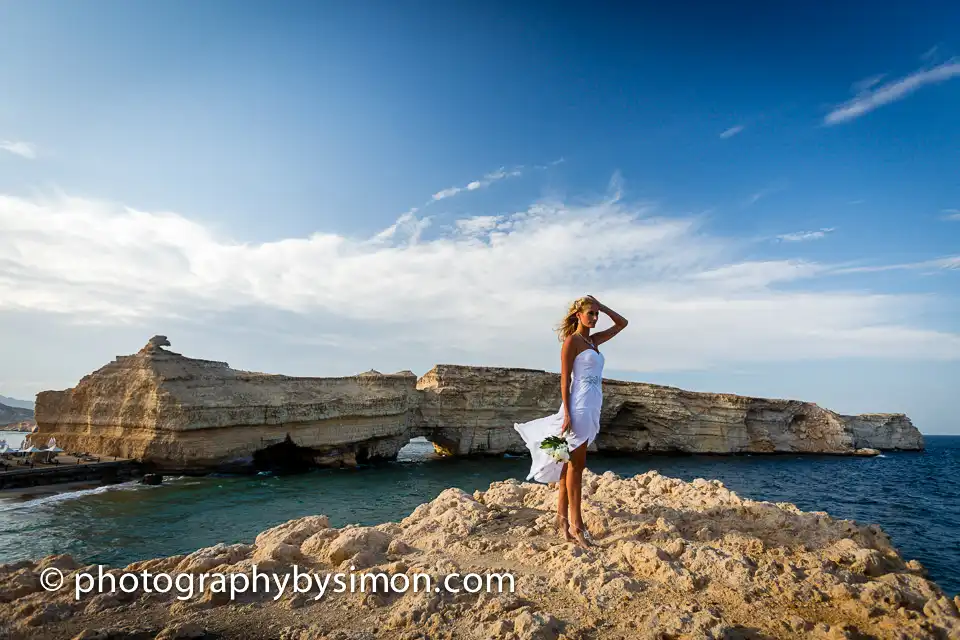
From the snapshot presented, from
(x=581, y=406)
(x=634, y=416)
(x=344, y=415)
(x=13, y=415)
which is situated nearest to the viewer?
(x=581, y=406)

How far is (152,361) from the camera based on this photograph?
912 inches

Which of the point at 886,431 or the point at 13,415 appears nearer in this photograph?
the point at 886,431

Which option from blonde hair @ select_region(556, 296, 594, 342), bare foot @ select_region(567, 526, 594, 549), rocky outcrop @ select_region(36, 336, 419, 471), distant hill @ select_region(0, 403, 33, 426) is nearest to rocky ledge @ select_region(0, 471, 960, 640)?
bare foot @ select_region(567, 526, 594, 549)

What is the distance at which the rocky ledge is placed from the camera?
308 centimetres

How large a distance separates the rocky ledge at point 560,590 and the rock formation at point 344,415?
20195 millimetres

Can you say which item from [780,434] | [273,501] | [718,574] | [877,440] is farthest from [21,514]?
[877,440]

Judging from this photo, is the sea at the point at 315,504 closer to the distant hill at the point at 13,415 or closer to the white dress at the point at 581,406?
the white dress at the point at 581,406

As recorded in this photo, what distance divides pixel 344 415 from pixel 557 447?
77.1 feet

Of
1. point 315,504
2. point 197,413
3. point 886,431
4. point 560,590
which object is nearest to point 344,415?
point 197,413

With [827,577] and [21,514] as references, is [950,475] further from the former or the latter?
[21,514]

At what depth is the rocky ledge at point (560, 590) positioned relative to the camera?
10.1 ft

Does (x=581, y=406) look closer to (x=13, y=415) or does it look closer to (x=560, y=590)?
(x=560, y=590)

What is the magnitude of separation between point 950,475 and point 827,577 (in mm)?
33919

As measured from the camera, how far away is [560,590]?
3.61m
